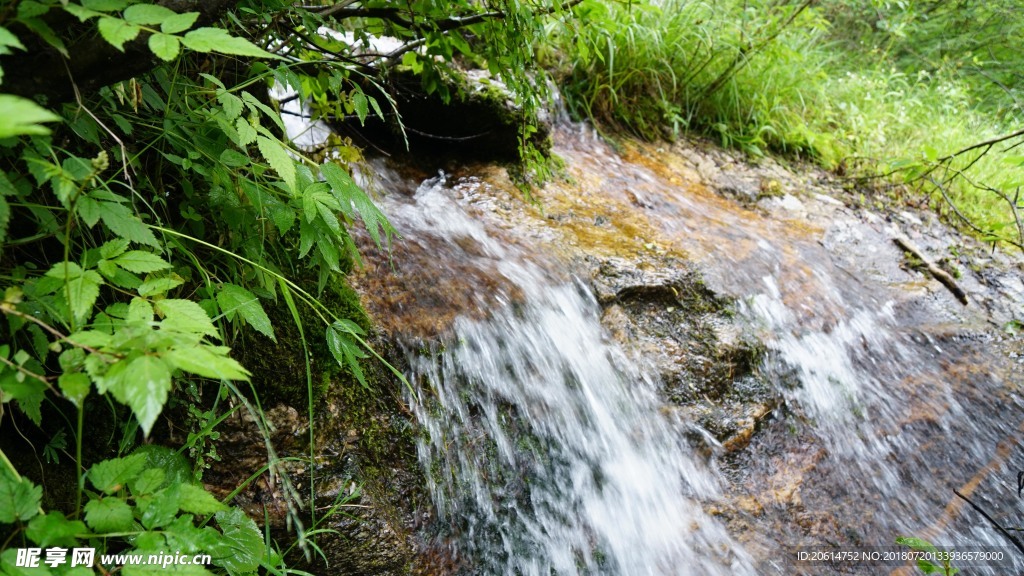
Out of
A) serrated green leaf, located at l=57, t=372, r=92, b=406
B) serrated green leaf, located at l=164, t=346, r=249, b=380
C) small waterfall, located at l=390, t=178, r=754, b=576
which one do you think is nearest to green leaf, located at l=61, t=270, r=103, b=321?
serrated green leaf, located at l=57, t=372, r=92, b=406

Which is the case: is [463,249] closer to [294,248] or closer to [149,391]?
[294,248]

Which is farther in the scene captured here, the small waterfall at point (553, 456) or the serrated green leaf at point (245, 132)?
the small waterfall at point (553, 456)

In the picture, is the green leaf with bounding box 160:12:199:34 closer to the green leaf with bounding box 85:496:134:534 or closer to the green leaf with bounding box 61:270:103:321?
the green leaf with bounding box 61:270:103:321

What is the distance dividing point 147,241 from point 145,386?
0.40 meters

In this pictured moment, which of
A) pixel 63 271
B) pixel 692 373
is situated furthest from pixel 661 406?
pixel 63 271

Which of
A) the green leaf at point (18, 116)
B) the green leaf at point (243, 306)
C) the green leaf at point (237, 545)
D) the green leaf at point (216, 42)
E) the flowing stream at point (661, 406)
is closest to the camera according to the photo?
the green leaf at point (18, 116)

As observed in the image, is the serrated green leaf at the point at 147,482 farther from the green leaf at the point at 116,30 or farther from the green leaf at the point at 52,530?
the green leaf at the point at 116,30

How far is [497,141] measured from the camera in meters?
3.28

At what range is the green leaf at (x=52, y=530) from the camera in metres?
0.84

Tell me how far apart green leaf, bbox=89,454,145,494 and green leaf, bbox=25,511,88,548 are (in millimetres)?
80

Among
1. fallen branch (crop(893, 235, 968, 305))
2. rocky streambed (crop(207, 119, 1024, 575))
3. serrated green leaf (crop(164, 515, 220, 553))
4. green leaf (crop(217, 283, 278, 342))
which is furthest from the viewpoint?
fallen branch (crop(893, 235, 968, 305))

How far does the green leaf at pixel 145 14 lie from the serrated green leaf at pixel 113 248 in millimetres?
387

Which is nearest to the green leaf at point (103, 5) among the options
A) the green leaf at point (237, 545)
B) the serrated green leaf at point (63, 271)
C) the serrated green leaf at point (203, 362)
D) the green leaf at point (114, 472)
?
the serrated green leaf at point (63, 271)

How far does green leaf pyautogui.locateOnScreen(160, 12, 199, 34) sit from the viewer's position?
0.83 metres
